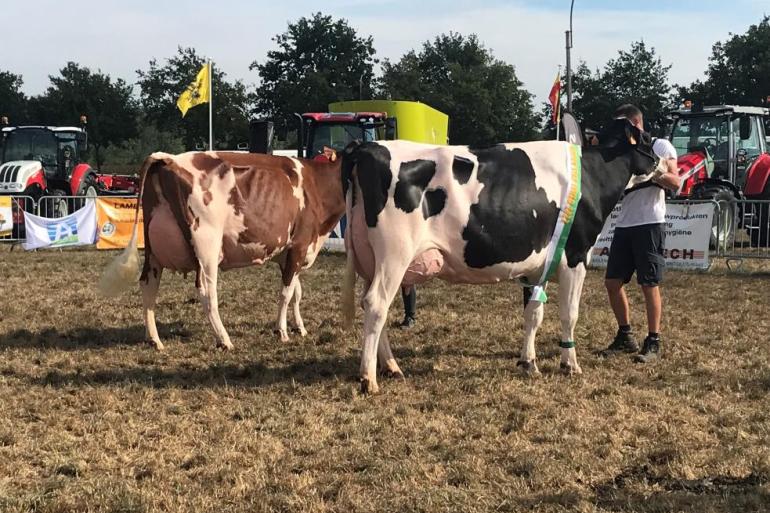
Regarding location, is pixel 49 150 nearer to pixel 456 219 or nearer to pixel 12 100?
pixel 456 219

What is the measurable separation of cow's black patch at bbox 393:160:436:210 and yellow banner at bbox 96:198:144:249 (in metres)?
12.2

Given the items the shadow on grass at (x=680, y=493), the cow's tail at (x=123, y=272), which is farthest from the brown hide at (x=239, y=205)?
the shadow on grass at (x=680, y=493)

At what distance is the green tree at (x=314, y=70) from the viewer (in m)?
64.8

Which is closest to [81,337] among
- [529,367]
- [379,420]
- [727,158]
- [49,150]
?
[379,420]

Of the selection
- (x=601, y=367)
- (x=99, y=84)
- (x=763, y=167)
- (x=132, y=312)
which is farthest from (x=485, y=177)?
(x=99, y=84)

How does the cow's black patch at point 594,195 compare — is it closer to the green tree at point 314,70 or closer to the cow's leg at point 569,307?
the cow's leg at point 569,307

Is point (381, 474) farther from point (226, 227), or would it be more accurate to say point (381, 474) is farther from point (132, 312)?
point (132, 312)

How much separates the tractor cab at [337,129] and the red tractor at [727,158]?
21.1 ft

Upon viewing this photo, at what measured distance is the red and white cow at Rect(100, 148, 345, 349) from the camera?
6.65 m

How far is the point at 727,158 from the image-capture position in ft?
53.8

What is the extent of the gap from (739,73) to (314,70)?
36270mm

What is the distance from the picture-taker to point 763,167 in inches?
591

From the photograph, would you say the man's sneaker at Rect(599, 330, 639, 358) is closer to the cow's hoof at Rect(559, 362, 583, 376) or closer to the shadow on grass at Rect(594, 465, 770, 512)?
the cow's hoof at Rect(559, 362, 583, 376)

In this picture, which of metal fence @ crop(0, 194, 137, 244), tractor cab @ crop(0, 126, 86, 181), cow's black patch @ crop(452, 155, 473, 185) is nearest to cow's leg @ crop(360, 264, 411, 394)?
cow's black patch @ crop(452, 155, 473, 185)
